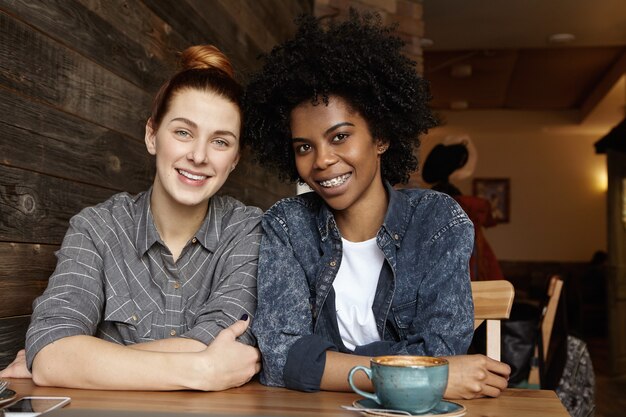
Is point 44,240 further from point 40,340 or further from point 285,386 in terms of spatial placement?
point 285,386

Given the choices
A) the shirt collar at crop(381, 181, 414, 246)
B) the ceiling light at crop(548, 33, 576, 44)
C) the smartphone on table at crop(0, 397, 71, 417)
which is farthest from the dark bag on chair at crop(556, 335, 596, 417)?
the ceiling light at crop(548, 33, 576, 44)

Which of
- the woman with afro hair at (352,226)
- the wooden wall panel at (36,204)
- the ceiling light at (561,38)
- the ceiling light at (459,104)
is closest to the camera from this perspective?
the woman with afro hair at (352,226)

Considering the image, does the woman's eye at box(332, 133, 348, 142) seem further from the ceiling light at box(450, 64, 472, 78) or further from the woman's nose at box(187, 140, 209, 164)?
the ceiling light at box(450, 64, 472, 78)

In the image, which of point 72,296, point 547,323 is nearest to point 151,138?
point 72,296

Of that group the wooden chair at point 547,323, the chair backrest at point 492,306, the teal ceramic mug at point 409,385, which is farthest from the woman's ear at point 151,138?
the wooden chair at point 547,323

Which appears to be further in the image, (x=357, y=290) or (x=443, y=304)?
(x=357, y=290)

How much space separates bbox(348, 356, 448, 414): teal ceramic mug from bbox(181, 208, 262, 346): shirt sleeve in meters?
0.49

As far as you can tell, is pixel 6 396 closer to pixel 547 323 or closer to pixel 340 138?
pixel 340 138

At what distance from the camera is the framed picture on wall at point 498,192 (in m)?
11.0

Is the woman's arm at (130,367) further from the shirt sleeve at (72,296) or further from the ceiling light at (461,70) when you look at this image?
the ceiling light at (461,70)

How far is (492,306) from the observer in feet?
4.75

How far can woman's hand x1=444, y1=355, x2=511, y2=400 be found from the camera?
114 centimetres

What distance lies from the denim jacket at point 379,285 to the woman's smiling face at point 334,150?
8 cm

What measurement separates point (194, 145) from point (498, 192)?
10.0 metres
